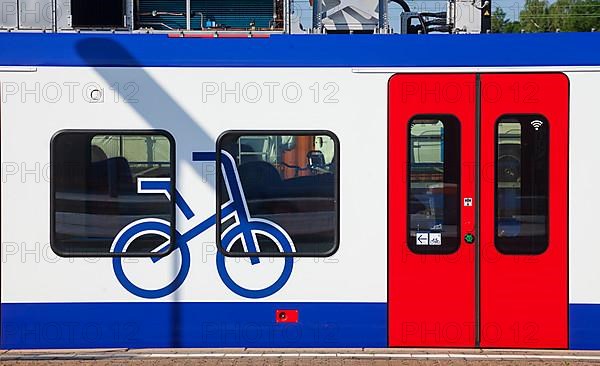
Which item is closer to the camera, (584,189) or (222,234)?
(584,189)

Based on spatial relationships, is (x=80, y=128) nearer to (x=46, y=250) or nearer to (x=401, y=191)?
(x=46, y=250)

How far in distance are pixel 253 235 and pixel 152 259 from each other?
2.75ft

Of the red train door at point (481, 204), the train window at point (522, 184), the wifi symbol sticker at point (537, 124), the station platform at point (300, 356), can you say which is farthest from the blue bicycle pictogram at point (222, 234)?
the wifi symbol sticker at point (537, 124)

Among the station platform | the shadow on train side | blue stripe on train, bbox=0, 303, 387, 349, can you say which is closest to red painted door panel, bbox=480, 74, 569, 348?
the station platform

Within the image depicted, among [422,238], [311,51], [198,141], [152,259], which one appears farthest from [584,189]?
[152,259]

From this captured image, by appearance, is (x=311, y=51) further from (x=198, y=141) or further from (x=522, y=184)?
(x=522, y=184)

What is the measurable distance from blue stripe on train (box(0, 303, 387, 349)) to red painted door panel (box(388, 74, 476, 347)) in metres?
0.35

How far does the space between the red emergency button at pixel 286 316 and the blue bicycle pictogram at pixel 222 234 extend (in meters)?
0.19

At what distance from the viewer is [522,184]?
7617 millimetres

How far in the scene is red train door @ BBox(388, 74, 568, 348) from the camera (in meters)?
7.57

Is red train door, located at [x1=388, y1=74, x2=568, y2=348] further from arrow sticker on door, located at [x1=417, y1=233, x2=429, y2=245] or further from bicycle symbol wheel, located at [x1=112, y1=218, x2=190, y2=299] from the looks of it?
bicycle symbol wheel, located at [x1=112, y1=218, x2=190, y2=299]

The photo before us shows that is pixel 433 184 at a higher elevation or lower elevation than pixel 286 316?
higher

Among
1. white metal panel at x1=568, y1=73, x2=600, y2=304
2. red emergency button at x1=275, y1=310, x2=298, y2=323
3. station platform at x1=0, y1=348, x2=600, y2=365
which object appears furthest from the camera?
red emergency button at x1=275, y1=310, x2=298, y2=323

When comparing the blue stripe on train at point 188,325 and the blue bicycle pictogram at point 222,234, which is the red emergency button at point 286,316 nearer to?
the blue stripe on train at point 188,325
